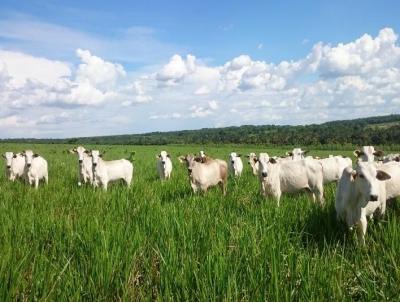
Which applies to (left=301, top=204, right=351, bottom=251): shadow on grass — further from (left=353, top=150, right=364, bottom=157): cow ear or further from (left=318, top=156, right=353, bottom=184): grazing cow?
(left=318, top=156, right=353, bottom=184): grazing cow

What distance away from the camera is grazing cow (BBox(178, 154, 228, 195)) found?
14.9 meters

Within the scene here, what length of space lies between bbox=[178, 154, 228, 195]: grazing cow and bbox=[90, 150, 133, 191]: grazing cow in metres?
2.60

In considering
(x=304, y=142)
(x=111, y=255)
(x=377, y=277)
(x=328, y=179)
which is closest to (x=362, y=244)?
(x=377, y=277)

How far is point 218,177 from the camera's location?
16.0 meters

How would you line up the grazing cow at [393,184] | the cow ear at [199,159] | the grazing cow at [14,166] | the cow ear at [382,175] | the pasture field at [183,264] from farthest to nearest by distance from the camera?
1. the grazing cow at [14,166]
2. the cow ear at [199,159]
3. the grazing cow at [393,184]
4. the cow ear at [382,175]
5. the pasture field at [183,264]

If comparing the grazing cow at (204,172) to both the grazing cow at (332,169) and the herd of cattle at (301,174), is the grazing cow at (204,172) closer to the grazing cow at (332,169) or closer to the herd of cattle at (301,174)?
the herd of cattle at (301,174)

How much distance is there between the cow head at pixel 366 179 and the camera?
720 cm

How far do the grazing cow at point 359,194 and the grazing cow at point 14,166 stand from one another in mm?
16467

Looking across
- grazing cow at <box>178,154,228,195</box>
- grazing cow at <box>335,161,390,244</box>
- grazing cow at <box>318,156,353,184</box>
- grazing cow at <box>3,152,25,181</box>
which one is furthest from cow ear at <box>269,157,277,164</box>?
grazing cow at <box>3,152,25,181</box>

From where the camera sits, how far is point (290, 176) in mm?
12719

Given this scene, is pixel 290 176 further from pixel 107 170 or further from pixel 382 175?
pixel 107 170

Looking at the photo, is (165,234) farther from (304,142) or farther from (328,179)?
(304,142)

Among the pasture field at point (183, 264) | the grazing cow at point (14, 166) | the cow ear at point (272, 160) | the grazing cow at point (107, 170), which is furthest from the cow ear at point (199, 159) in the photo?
the grazing cow at point (14, 166)

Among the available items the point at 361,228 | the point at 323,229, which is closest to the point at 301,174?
the point at 323,229
